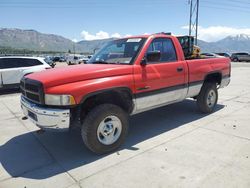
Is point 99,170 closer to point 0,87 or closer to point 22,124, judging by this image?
point 22,124

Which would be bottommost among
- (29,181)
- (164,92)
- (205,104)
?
(29,181)

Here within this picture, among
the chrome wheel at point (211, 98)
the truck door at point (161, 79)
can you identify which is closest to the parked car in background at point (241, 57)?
the chrome wheel at point (211, 98)

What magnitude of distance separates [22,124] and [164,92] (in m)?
3.49

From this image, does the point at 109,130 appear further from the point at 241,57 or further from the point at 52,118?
the point at 241,57

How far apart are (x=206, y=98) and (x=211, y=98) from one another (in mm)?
362

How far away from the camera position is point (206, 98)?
5.98m

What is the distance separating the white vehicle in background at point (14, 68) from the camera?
10.6 metres

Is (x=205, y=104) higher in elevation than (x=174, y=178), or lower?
higher

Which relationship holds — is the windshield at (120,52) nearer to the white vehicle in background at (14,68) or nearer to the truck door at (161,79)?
the truck door at (161,79)

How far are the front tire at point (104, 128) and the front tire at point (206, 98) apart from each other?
2619 mm

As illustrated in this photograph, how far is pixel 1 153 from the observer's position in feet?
13.7

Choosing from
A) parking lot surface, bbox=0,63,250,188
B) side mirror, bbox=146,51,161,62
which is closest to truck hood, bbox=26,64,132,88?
side mirror, bbox=146,51,161,62

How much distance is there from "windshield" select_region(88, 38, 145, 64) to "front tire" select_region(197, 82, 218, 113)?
237 cm

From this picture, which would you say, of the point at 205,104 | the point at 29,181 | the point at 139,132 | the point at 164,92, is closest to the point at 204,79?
the point at 205,104
